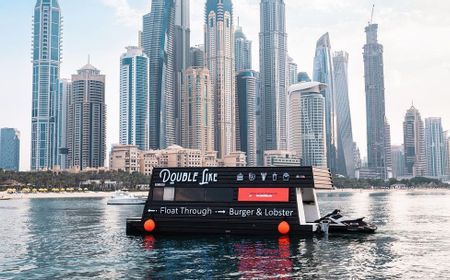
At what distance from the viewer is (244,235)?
4888 cm

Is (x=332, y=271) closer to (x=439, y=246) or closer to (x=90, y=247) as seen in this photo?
(x=439, y=246)

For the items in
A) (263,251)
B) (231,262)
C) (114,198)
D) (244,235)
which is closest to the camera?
(231,262)

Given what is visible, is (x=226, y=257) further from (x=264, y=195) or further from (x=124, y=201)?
(x=124, y=201)

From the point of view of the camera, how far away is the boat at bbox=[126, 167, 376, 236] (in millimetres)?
47844

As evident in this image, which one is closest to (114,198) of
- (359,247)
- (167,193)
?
(167,193)

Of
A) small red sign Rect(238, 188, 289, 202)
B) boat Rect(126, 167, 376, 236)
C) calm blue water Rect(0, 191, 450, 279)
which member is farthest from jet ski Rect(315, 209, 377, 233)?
small red sign Rect(238, 188, 289, 202)

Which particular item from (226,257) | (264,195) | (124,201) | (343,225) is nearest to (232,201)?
(264,195)

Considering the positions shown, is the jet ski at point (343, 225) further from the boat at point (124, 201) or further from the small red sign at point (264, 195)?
the boat at point (124, 201)

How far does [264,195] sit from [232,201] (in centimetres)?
293

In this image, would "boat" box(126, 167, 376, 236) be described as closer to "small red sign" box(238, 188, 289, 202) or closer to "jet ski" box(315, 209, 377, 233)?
"small red sign" box(238, 188, 289, 202)

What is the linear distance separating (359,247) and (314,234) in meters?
5.25

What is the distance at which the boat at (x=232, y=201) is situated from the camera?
47844mm

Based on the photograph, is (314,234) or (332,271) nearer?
(332,271)

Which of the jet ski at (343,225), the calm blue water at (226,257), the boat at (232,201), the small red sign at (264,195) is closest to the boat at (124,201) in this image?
the calm blue water at (226,257)
